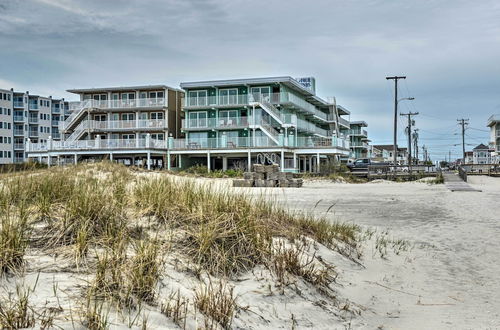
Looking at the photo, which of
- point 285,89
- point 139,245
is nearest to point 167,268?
point 139,245

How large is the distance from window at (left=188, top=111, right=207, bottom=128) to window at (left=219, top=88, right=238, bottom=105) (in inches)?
117

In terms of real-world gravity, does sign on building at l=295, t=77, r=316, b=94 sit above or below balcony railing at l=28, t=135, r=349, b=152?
above

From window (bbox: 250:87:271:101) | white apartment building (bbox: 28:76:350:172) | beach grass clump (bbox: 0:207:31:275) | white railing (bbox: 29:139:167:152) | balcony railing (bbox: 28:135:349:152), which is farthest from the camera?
window (bbox: 250:87:271:101)

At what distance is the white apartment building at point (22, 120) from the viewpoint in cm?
8969

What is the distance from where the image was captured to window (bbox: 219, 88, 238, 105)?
166 feet

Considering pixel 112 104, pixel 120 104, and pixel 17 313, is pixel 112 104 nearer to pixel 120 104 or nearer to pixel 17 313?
pixel 120 104

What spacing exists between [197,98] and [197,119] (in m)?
2.48

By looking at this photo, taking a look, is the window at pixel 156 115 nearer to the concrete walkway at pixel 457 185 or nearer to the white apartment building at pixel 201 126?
the white apartment building at pixel 201 126

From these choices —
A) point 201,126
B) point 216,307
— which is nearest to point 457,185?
point 216,307

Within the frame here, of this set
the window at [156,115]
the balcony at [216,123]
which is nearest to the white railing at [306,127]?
the balcony at [216,123]

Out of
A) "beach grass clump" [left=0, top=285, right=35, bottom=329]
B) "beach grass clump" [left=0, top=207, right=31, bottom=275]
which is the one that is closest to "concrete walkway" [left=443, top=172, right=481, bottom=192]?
"beach grass clump" [left=0, top=207, right=31, bottom=275]

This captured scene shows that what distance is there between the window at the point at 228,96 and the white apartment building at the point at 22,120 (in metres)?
52.9

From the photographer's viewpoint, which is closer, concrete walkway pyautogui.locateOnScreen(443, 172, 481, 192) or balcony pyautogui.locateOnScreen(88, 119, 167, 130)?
concrete walkway pyautogui.locateOnScreen(443, 172, 481, 192)

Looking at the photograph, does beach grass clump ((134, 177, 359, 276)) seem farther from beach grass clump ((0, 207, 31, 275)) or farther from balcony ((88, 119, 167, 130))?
balcony ((88, 119, 167, 130))
